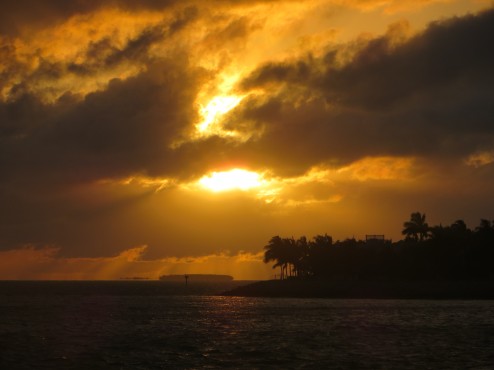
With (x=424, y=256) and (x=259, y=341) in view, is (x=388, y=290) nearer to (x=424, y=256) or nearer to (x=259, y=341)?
(x=424, y=256)

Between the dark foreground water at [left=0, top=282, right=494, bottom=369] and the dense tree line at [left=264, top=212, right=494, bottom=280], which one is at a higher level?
the dense tree line at [left=264, top=212, right=494, bottom=280]

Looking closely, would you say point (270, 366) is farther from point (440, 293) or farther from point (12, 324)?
point (440, 293)

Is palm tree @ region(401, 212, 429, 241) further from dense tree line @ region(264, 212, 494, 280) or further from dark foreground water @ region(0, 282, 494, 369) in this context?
dark foreground water @ region(0, 282, 494, 369)

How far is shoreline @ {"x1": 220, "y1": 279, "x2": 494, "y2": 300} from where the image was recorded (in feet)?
497

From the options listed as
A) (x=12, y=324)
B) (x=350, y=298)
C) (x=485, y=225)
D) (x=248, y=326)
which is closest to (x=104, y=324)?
(x=12, y=324)

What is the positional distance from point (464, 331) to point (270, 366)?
112ft

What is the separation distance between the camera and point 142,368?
51.1 metres

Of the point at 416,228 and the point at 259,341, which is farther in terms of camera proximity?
the point at 416,228

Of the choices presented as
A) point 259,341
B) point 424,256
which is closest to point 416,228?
point 424,256

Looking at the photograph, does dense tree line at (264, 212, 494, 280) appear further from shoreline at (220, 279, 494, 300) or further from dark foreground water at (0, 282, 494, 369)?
dark foreground water at (0, 282, 494, 369)

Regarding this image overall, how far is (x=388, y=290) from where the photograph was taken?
161125 mm

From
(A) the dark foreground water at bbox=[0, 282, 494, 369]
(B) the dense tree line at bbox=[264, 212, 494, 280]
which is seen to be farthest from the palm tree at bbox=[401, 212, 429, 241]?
(A) the dark foreground water at bbox=[0, 282, 494, 369]

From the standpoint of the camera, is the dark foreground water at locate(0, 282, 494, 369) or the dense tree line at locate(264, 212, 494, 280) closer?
the dark foreground water at locate(0, 282, 494, 369)

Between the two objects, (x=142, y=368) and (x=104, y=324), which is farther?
(x=104, y=324)
